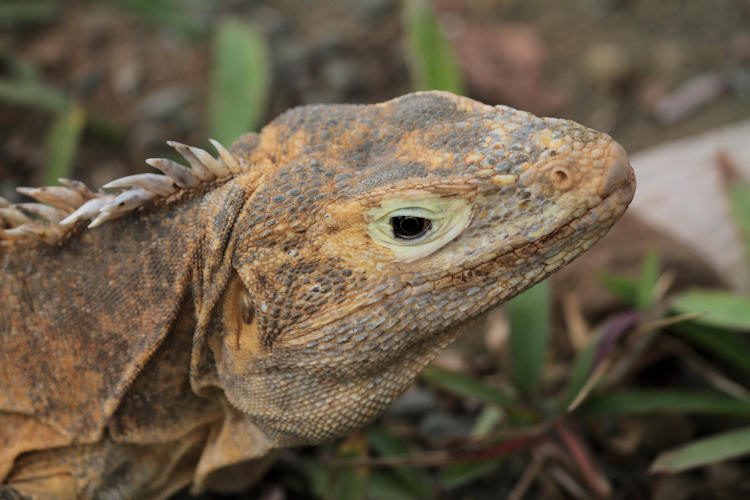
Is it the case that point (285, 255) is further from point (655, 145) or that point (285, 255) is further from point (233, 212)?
point (655, 145)

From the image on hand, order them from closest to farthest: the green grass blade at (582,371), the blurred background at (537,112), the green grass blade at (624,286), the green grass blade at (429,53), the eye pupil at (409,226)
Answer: the eye pupil at (409,226) → the green grass blade at (582,371) → the blurred background at (537,112) → the green grass blade at (624,286) → the green grass blade at (429,53)

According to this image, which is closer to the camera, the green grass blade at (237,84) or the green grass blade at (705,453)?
the green grass blade at (705,453)

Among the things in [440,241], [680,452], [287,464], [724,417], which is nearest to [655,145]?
[724,417]

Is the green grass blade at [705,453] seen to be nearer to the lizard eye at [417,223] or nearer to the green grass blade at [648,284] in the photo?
the green grass blade at [648,284]

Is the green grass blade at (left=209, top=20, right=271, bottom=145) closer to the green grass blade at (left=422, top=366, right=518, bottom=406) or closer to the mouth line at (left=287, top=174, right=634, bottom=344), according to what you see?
the green grass blade at (left=422, top=366, right=518, bottom=406)

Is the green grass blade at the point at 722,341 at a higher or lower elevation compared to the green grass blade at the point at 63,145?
lower

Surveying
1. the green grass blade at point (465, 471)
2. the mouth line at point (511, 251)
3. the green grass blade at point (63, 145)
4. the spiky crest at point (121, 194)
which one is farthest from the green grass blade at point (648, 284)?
the green grass blade at point (63, 145)

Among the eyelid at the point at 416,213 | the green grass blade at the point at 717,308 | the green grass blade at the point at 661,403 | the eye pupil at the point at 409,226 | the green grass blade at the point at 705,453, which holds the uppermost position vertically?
the eyelid at the point at 416,213
